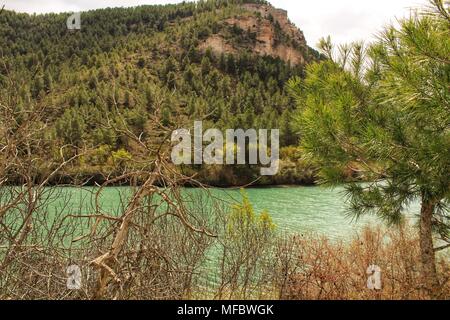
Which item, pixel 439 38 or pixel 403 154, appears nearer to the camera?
pixel 439 38

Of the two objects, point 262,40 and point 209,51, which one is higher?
point 262,40

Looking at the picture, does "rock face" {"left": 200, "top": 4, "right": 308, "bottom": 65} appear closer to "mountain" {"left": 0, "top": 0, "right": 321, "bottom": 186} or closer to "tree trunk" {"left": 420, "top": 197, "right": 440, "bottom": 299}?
"mountain" {"left": 0, "top": 0, "right": 321, "bottom": 186}

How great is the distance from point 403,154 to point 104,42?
90585 mm

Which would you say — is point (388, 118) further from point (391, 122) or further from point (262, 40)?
point (262, 40)

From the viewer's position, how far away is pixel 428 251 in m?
4.39

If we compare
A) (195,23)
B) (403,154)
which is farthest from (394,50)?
(195,23)

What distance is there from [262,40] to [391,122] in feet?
352

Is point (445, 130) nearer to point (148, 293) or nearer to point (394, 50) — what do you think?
point (394, 50)

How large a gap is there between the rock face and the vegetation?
94.1m

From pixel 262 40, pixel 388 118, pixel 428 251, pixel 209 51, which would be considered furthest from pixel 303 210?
pixel 262 40

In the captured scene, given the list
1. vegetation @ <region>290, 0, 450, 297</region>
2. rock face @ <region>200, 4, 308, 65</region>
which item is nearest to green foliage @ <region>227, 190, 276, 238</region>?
vegetation @ <region>290, 0, 450, 297</region>

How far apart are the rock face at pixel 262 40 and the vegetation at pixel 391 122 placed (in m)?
94.1

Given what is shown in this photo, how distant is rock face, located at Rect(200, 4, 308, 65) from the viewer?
102500 mm
